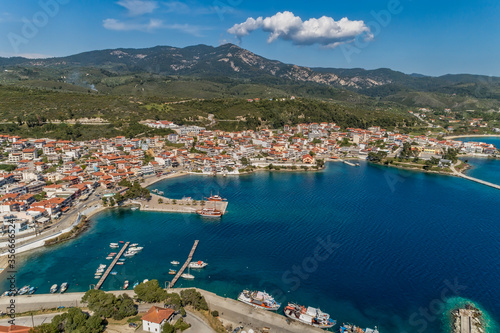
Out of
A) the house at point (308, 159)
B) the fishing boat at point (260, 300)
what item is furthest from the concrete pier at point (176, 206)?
the house at point (308, 159)

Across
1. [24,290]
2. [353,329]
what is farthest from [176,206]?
[353,329]

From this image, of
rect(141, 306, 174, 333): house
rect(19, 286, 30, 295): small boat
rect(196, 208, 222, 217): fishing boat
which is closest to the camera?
rect(141, 306, 174, 333): house

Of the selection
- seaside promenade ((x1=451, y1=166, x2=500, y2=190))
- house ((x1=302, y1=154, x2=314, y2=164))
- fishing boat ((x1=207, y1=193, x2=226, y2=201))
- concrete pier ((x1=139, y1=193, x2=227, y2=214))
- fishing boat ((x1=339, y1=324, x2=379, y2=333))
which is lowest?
fishing boat ((x1=339, y1=324, x2=379, y2=333))

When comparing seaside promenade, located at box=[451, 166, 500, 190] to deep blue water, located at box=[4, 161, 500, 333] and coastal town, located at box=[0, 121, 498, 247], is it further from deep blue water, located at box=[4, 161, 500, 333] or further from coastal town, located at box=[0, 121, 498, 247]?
deep blue water, located at box=[4, 161, 500, 333]

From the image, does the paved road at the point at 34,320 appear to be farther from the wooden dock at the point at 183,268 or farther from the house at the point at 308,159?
the house at the point at 308,159

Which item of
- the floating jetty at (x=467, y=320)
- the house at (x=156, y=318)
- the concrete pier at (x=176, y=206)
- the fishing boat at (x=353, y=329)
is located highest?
the concrete pier at (x=176, y=206)

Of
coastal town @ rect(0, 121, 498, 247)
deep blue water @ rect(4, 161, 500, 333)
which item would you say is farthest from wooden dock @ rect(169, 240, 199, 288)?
coastal town @ rect(0, 121, 498, 247)

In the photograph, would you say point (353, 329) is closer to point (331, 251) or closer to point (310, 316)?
point (310, 316)
